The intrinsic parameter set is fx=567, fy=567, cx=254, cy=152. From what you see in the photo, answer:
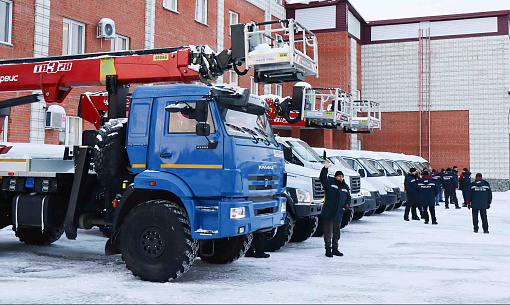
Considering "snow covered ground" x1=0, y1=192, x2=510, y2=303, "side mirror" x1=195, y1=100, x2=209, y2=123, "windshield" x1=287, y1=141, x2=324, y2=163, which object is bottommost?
"snow covered ground" x1=0, y1=192, x2=510, y2=303

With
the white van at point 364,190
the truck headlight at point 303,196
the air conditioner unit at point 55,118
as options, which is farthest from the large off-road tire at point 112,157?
the air conditioner unit at point 55,118

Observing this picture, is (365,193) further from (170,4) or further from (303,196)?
(170,4)

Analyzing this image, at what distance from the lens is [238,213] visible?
25.6 ft

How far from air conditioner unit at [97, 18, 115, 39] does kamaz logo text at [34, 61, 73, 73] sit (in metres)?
10.5

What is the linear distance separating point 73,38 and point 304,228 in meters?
11.6

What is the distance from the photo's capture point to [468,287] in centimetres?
804

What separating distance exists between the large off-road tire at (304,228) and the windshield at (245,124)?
4.05m

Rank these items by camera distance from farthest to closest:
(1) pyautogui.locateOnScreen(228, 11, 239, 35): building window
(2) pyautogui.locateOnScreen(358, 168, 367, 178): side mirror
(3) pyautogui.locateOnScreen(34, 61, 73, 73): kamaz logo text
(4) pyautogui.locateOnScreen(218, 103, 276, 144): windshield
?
(1) pyautogui.locateOnScreen(228, 11, 239, 35): building window, (2) pyautogui.locateOnScreen(358, 168, 367, 178): side mirror, (3) pyautogui.locateOnScreen(34, 61, 73, 73): kamaz logo text, (4) pyautogui.locateOnScreen(218, 103, 276, 144): windshield

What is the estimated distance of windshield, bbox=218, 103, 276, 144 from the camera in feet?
26.3

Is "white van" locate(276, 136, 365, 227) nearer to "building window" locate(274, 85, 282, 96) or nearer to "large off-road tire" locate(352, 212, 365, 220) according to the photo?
"large off-road tire" locate(352, 212, 365, 220)

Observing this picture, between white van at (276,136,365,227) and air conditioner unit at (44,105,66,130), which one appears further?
air conditioner unit at (44,105,66,130)

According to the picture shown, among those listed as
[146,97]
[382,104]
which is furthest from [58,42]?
[382,104]

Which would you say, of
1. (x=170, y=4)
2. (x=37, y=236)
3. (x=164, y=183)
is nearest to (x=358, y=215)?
(x=37, y=236)

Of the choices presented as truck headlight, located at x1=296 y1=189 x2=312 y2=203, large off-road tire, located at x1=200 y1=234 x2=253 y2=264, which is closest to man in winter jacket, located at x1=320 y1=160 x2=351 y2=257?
truck headlight, located at x1=296 y1=189 x2=312 y2=203
